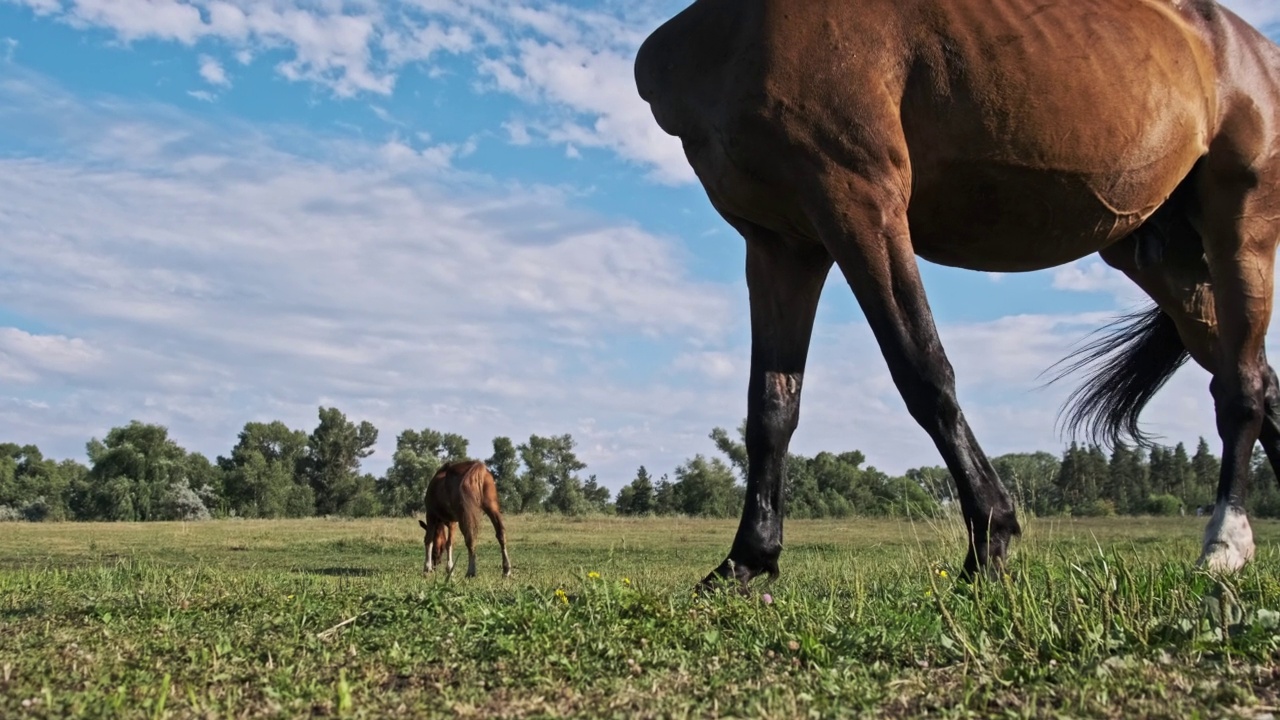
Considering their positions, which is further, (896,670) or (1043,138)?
(1043,138)

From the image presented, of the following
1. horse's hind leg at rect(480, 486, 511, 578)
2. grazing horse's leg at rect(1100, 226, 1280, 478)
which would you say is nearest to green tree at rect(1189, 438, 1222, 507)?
horse's hind leg at rect(480, 486, 511, 578)

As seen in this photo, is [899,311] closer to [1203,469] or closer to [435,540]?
[435,540]

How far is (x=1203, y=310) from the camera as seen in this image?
594 cm

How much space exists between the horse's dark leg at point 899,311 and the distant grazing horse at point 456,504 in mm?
16539

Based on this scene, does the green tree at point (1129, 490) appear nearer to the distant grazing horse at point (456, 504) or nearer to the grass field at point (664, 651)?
the distant grazing horse at point (456, 504)

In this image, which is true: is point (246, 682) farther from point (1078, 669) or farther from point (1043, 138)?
point (1043, 138)

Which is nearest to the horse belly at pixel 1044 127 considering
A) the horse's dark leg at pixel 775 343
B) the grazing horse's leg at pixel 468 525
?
the horse's dark leg at pixel 775 343

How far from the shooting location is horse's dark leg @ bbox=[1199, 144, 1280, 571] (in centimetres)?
500

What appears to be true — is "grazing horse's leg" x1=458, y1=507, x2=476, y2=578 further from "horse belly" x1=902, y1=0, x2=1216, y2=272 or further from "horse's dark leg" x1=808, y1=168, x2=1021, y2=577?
"horse's dark leg" x1=808, y1=168, x2=1021, y2=577

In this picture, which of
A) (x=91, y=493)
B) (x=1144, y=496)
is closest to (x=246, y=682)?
(x=1144, y=496)

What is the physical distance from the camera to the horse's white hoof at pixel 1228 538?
469 centimetres

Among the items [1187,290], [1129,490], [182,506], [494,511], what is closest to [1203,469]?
[1129,490]

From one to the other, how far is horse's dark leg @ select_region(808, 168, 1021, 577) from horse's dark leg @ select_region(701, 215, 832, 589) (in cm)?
70

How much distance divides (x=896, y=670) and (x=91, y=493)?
73.9 m
